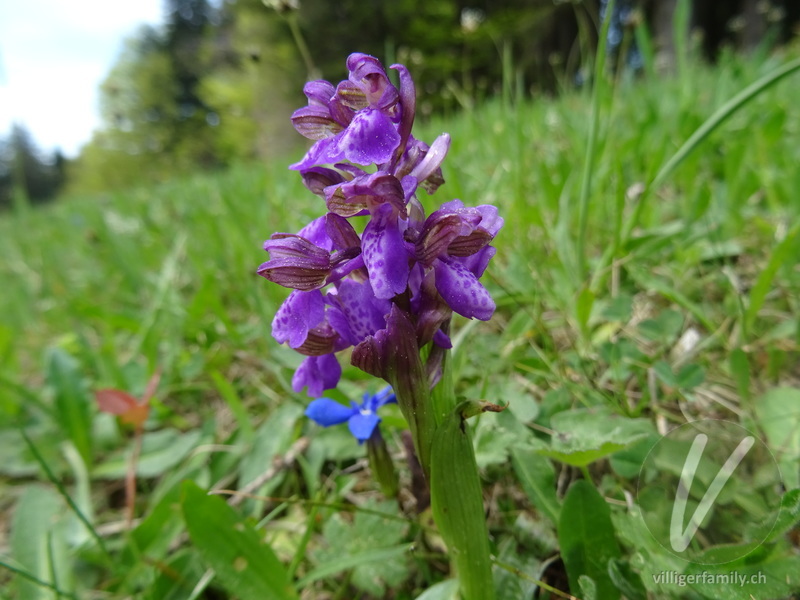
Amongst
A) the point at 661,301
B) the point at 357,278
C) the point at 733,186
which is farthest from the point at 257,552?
the point at 733,186

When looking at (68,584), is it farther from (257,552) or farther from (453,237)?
(453,237)

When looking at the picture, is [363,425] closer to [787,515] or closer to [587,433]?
[587,433]

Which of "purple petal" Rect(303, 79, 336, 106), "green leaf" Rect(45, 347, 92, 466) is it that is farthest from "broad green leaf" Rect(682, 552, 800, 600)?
"green leaf" Rect(45, 347, 92, 466)

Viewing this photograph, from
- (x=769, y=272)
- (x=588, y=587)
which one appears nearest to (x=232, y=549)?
(x=588, y=587)

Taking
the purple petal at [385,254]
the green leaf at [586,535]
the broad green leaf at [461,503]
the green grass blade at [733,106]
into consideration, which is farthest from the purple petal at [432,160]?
the green grass blade at [733,106]

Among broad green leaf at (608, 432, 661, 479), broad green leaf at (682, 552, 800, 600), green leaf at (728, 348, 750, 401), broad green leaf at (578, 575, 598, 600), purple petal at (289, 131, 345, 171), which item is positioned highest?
purple petal at (289, 131, 345, 171)

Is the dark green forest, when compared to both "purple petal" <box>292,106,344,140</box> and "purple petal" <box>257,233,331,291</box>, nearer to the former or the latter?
"purple petal" <box>292,106,344,140</box>

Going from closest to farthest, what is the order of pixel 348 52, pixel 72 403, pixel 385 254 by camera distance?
pixel 385 254 < pixel 72 403 < pixel 348 52
